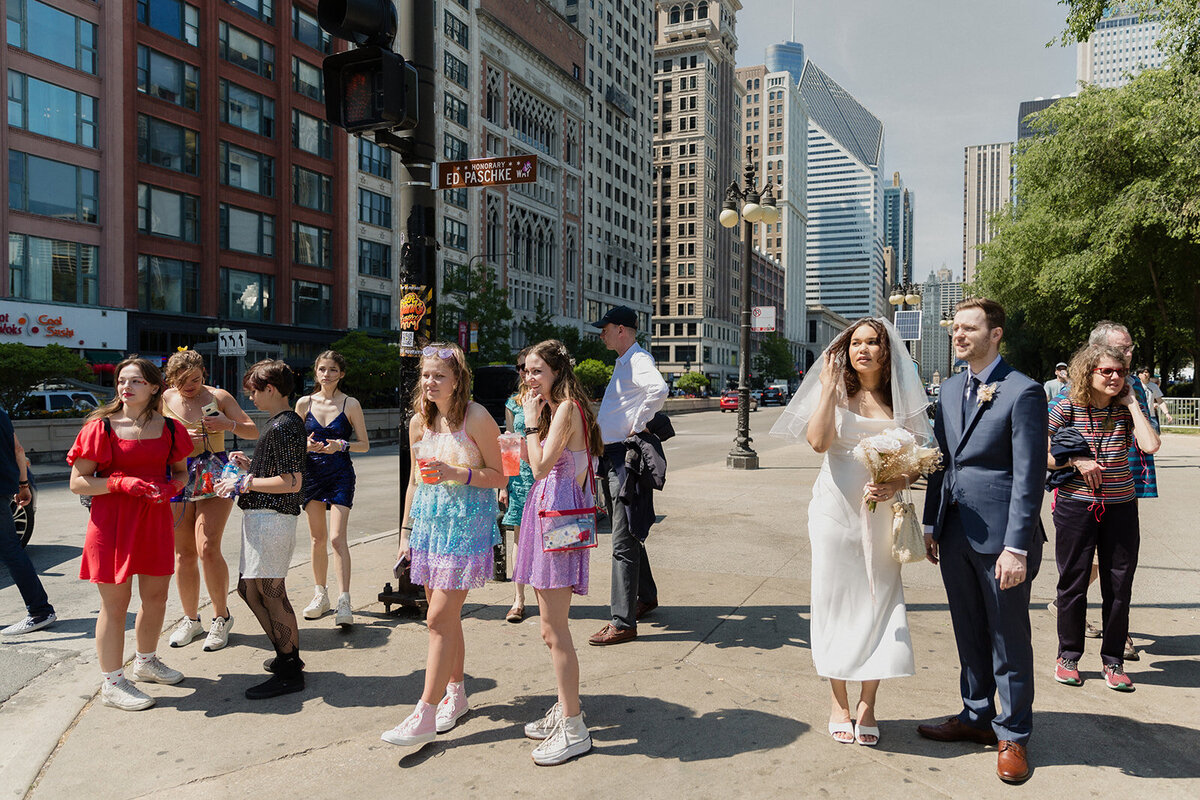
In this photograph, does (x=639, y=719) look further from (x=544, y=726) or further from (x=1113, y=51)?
(x=1113, y=51)

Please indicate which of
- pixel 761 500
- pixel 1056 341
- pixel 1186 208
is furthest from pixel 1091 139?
pixel 761 500

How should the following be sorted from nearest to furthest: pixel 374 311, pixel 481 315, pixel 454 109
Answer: pixel 481 315 → pixel 374 311 → pixel 454 109

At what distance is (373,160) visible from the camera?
1898 inches

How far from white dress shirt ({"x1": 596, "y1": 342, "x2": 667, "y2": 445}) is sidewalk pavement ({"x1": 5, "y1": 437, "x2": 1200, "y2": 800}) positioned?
4.89 ft

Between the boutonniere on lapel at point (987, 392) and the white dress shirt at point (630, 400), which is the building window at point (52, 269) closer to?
the white dress shirt at point (630, 400)

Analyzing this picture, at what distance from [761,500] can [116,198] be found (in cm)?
3362

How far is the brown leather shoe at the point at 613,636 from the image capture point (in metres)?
5.40

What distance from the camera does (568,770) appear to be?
145 inches

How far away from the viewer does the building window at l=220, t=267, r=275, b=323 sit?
39.4m

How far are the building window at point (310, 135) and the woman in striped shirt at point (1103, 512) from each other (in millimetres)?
44588

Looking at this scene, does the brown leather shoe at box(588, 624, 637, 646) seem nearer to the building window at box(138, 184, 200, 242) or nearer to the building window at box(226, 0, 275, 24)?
the building window at box(138, 184, 200, 242)

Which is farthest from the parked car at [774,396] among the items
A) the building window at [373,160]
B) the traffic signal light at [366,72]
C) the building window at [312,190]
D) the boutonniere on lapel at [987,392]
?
the boutonniere on lapel at [987,392]

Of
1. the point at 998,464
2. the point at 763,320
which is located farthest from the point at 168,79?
the point at 998,464

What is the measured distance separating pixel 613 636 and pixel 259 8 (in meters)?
44.9
